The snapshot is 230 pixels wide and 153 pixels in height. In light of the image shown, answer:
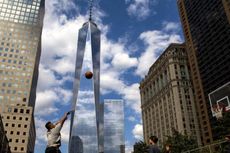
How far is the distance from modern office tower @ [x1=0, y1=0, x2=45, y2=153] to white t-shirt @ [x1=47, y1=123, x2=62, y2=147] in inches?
3898

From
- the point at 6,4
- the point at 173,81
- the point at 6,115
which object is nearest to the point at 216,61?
the point at 173,81

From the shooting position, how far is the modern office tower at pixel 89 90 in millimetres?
140375

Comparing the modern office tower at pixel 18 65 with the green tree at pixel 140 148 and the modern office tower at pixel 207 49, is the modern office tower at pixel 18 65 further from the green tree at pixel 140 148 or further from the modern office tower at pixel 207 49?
the modern office tower at pixel 207 49

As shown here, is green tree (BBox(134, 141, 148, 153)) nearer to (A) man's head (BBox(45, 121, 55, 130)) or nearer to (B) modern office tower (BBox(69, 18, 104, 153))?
(A) man's head (BBox(45, 121, 55, 130))

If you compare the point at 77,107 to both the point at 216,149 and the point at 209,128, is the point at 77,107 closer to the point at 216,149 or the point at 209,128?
the point at 209,128

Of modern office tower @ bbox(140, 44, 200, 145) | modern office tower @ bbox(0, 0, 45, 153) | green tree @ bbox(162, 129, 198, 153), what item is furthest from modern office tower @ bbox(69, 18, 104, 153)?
green tree @ bbox(162, 129, 198, 153)

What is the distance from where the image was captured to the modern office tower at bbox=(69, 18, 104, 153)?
14038 centimetres

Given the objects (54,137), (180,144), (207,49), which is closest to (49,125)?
(54,137)

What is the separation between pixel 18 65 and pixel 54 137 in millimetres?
115842

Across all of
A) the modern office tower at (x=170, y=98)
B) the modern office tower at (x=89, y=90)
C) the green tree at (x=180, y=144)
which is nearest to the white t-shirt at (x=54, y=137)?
the green tree at (x=180, y=144)

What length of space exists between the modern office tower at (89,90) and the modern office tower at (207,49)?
5356 centimetres

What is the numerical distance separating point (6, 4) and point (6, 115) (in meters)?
64.5

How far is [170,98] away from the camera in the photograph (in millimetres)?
114062

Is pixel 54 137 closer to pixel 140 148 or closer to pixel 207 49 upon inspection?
pixel 140 148
